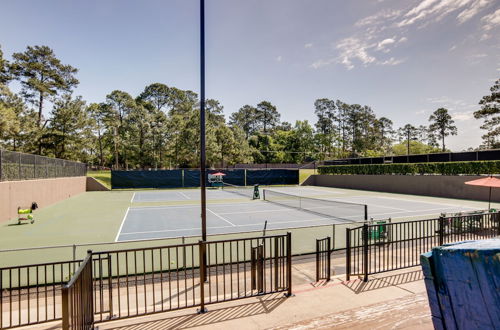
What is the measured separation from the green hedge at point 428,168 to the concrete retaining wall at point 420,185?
3.62 feet

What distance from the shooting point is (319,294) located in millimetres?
5898

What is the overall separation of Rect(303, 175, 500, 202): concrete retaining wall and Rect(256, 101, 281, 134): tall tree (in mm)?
54857

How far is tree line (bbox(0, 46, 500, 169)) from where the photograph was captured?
40.2 meters

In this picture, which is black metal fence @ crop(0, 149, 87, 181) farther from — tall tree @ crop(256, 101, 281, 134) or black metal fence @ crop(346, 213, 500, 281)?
tall tree @ crop(256, 101, 281, 134)

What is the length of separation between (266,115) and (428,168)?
228 ft

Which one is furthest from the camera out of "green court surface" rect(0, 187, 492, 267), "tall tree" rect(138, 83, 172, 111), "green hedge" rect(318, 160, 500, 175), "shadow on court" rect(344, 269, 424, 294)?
"tall tree" rect(138, 83, 172, 111)

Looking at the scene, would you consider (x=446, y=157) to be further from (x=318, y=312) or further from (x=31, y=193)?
(x=31, y=193)

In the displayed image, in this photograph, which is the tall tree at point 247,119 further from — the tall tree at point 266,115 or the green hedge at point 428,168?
the green hedge at point 428,168

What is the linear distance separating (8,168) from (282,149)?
6912 centimetres

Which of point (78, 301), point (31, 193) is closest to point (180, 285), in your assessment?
point (78, 301)

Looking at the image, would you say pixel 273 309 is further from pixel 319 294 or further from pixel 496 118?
pixel 496 118

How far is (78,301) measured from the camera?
3674mm

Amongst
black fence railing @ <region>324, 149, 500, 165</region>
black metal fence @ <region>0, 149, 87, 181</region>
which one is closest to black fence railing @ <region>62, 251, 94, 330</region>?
black metal fence @ <region>0, 149, 87, 181</region>

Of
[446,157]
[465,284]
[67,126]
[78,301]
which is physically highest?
[67,126]
